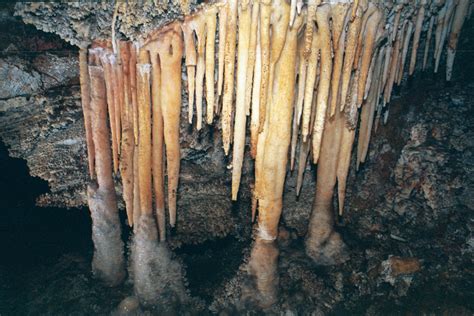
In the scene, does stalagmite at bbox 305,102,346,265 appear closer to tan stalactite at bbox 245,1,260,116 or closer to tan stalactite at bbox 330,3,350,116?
tan stalactite at bbox 330,3,350,116

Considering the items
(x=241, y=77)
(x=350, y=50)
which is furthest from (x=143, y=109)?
(x=350, y=50)

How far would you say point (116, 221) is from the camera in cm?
625

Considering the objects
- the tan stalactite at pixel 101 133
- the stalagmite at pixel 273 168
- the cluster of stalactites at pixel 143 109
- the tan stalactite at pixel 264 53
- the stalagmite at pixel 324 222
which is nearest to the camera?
the tan stalactite at pixel 264 53

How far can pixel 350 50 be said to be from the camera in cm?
451

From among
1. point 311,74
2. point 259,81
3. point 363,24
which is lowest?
point 259,81

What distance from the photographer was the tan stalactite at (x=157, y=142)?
488 cm

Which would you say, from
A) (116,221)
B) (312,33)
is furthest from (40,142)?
(312,33)

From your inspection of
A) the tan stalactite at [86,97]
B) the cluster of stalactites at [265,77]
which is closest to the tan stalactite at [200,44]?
the cluster of stalactites at [265,77]

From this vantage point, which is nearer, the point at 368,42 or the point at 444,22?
the point at 368,42

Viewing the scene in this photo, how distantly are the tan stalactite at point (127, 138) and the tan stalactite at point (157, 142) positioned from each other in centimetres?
35

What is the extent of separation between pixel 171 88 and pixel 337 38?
216 cm

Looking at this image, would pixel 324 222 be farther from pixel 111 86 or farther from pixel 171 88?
pixel 111 86

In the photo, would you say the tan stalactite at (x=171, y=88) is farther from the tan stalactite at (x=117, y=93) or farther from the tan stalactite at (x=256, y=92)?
the tan stalactite at (x=256, y=92)

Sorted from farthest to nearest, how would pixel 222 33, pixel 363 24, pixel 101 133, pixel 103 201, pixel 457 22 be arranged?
pixel 103 201
pixel 101 133
pixel 457 22
pixel 363 24
pixel 222 33
